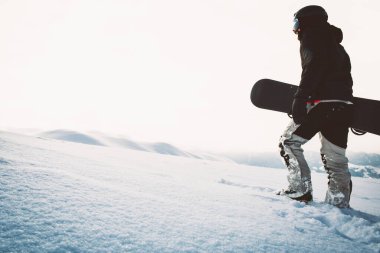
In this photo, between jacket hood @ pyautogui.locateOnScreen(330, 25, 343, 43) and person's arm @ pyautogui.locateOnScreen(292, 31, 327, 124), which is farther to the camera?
jacket hood @ pyautogui.locateOnScreen(330, 25, 343, 43)

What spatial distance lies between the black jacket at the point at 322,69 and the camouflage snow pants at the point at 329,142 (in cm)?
10

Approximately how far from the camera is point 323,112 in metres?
1.98

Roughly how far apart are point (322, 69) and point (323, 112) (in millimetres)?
367

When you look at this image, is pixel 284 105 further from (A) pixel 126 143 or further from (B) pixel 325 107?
(A) pixel 126 143

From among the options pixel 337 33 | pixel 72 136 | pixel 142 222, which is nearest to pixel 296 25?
pixel 337 33

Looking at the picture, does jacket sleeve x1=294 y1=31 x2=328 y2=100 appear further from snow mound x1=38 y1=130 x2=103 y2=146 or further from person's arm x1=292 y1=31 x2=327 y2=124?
snow mound x1=38 y1=130 x2=103 y2=146

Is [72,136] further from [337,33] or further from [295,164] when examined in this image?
[337,33]

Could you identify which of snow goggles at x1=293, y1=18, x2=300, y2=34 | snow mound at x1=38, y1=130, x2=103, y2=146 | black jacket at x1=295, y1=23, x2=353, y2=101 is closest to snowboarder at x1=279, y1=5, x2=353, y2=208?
black jacket at x1=295, y1=23, x2=353, y2=101

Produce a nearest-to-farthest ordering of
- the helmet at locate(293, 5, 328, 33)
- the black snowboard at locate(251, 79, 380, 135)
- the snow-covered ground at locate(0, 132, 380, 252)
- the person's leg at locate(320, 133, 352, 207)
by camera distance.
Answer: the snow-covered ground at locate(0, 132, 380, 252) < the person's leg at locate(320, 133, 352, 207) < the helmet at locate(293, 5, 328, 33) < the black snowboard at locate(251, 79, 380, 135)

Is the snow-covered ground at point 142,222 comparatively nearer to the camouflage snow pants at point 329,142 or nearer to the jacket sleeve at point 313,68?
the camouflage snow pants at point 329,142

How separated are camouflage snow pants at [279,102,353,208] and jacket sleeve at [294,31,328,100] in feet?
0.56

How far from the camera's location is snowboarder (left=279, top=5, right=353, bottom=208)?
6.39 feet

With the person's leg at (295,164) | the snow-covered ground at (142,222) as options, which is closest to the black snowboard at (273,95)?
the person's leg at (295,164)

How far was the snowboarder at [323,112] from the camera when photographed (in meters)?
1.95
